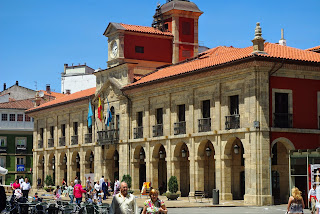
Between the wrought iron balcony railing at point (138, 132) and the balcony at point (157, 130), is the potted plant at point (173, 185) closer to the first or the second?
the balcony at point (157, 130)

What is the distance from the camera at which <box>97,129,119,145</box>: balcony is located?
54250 millimetres

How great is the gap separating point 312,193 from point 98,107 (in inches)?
1201

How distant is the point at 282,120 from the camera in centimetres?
3909

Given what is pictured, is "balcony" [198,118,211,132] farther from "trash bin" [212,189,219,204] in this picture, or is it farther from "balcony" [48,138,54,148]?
"balcony" [48,138,54,148]

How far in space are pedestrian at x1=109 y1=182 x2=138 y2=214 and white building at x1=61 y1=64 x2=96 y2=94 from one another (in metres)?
78.3

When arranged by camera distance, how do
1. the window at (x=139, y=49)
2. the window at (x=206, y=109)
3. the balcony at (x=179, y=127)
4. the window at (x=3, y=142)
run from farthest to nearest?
the window at (x=3, y=142), the window at (x=139, y=49), the balcony at (x=179, y=127), the window at (x=206, y=109)

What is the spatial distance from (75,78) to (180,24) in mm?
40286

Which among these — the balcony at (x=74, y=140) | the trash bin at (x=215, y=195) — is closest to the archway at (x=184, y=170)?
the trash bin at (x=215, y=195)

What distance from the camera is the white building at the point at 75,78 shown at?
9400cm

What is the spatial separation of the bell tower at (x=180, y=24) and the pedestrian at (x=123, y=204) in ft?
138

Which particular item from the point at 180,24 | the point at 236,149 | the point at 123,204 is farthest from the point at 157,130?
the point at 123,204

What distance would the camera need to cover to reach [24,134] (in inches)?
3130

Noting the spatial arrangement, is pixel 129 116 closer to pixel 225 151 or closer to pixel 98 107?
pixel 98 107

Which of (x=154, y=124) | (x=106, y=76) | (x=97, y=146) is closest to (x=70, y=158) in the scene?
(x=97, y=146)
